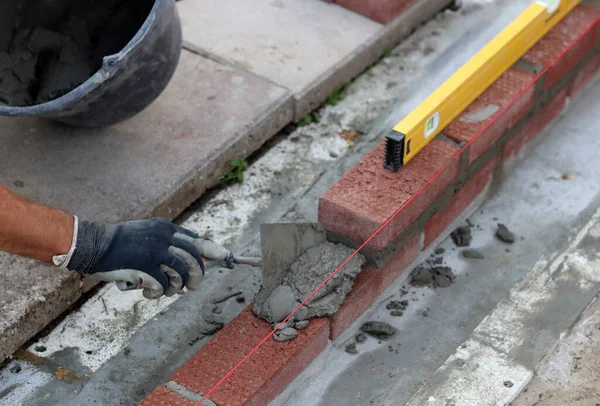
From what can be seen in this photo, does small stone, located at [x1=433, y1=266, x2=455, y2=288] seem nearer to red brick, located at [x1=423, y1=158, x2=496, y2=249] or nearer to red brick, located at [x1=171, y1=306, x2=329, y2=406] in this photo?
red brick, located at [x1=423, y1=158, x2=496, y2=249]

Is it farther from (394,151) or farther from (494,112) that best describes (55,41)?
(494,112)

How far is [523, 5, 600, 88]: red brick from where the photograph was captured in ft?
16.1

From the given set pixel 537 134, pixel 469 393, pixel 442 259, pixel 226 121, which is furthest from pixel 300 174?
pixel 469 393

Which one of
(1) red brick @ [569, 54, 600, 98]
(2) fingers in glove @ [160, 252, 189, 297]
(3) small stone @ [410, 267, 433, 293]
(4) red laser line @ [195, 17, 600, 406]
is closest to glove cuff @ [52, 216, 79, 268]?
(2) fingers in glove @ [160, 252, 189, 297]

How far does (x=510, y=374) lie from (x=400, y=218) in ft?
2.66

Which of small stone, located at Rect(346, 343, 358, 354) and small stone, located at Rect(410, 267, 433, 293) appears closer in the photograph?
small stone, located at Rect(346, 343, 358, 354)

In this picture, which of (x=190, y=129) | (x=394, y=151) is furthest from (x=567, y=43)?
(x=190, y=129)

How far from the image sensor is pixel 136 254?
3.63 meters

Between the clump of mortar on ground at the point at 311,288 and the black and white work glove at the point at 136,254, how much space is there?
13.7 inches

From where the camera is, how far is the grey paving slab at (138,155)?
4.23 meters

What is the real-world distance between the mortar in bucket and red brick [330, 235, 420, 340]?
1.44m

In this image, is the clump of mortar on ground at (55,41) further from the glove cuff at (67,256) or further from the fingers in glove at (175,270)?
the fingers in glove at (175,270)

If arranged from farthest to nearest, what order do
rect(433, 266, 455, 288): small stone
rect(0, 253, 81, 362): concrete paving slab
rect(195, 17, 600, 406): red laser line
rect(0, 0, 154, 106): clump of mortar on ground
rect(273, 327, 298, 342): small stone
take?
rect(0, 0, 154, 106): clump of mortar on ground → rect(433, 266, 455, 288): small stone → rect(0, 253, 81, 362): concrete paving slab → rect(273, 327, 298, 342): small stone → rect(195, 17, 600, 406): red laser line

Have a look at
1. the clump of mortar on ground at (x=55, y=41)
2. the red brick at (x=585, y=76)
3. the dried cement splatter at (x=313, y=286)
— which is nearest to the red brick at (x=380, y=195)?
the dried cement splatter at (x=313, y=286)
